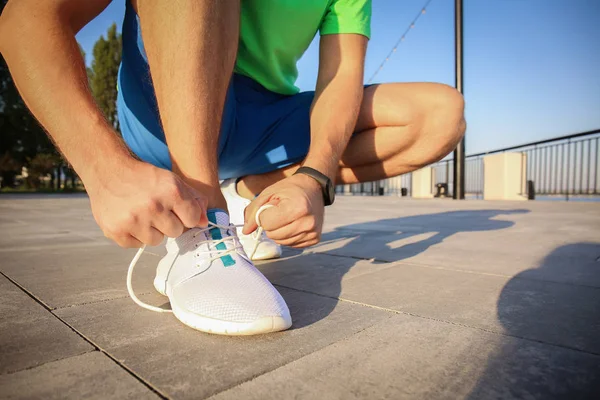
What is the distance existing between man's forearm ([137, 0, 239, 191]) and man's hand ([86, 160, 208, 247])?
0.14 meters

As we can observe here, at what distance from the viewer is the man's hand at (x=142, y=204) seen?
0.63 meters

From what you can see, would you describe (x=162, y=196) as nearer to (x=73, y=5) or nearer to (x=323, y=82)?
(x=73, y=5)

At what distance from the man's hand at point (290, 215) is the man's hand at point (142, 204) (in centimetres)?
15

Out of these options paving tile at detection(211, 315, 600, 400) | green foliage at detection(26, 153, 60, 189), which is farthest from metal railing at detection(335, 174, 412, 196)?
green foliage at detection(26, 153, 60, 189)

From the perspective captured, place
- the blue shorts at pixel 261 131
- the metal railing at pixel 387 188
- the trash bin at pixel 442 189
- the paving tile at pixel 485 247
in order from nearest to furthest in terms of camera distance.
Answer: the paving tile at pixel 485 247, the blue shorts at pixel 261 131, the trash bin at pixel 442 189, the metal railing at pixel 387 188

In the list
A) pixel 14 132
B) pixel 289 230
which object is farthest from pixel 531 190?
pixel 14 132

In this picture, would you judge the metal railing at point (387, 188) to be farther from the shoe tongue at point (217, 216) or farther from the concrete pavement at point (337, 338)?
the shoe tongue at point (217, 216)

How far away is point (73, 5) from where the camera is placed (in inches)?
29.5

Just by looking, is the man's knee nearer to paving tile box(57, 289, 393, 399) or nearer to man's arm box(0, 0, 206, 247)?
paving tile box(57, 289, 393, 399)

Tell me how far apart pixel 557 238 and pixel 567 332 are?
1432 mm

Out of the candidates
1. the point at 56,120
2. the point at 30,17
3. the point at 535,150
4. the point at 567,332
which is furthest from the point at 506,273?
the point at 535,150

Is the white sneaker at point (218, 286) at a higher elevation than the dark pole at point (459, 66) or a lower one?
Result: lower

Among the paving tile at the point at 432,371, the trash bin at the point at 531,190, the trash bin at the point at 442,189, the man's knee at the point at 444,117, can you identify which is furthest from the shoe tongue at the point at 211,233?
the trash bin at the point at 442,189

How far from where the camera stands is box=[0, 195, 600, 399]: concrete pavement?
0.47m
